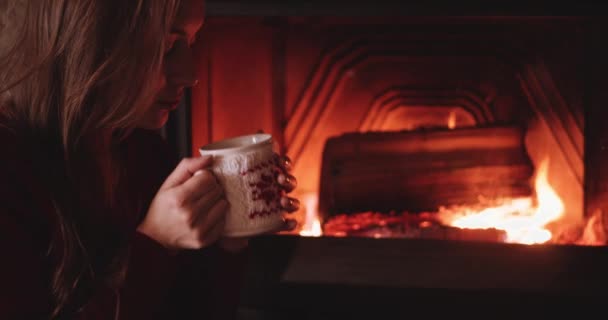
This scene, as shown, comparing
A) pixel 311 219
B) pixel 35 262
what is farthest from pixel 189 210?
pixel 311 219

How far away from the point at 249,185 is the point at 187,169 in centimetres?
7

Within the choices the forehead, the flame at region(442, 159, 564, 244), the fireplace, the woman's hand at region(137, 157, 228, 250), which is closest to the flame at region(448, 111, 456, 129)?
the fireplace

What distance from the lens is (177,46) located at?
0.79m

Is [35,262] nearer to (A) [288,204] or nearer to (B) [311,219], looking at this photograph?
(A) [288,204]

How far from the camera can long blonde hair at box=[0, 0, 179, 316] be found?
0.70m

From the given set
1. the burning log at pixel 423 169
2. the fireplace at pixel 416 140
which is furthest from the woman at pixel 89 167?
the burning log at pixel 423 169

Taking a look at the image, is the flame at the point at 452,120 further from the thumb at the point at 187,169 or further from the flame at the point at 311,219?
the thumb at the point at 187,169

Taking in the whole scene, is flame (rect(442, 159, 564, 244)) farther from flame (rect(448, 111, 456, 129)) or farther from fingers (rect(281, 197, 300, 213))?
fingers (rect(281, 197, 300, 213))

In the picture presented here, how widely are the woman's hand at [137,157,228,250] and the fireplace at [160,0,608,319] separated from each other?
61 centimetres

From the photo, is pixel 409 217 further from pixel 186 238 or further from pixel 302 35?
pixel 186 238

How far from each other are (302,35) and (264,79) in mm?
137

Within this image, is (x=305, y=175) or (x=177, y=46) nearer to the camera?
(x=177, y=46)

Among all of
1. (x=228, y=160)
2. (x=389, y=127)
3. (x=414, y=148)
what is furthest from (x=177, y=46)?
(x=389, y=127)

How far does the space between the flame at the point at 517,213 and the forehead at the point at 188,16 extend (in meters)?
0.87
